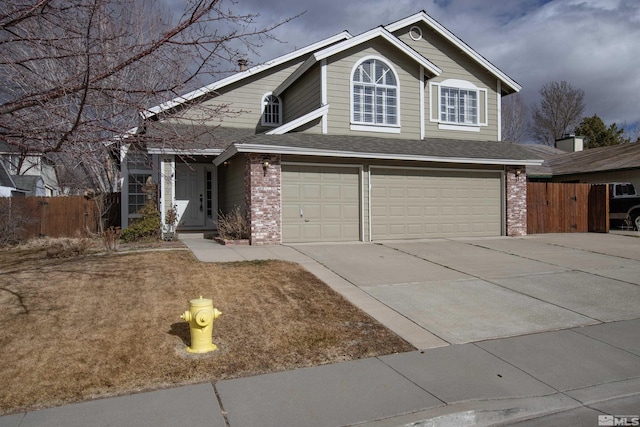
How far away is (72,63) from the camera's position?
5.88 metres

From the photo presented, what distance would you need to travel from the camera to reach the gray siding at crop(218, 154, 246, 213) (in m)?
13.9

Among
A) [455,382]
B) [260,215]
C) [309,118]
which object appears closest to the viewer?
[455,382]

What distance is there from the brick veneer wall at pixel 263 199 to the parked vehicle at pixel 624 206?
1473 centimetres

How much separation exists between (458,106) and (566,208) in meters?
5.83

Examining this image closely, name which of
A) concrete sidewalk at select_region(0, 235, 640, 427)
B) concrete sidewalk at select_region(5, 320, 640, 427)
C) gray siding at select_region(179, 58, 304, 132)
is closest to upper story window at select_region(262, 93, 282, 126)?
gray siding at select_region(179, 58, 304, 132)

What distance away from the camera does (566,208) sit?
59.5 feet

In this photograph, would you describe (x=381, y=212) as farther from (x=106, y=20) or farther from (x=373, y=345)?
(x=106, y=20)

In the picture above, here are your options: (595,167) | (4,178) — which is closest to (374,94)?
(595,167)

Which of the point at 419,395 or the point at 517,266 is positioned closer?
the point at 419,395

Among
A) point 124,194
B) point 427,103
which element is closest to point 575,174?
point 427,103

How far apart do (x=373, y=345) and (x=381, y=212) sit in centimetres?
876

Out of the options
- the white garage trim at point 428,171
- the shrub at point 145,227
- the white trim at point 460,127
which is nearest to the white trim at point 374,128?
the white garage trim at point 428,171

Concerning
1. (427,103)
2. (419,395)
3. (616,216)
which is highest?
(427,103)

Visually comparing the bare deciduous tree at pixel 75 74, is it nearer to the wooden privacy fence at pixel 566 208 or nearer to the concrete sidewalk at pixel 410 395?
the concrete sidewalk at pixel 410 395
